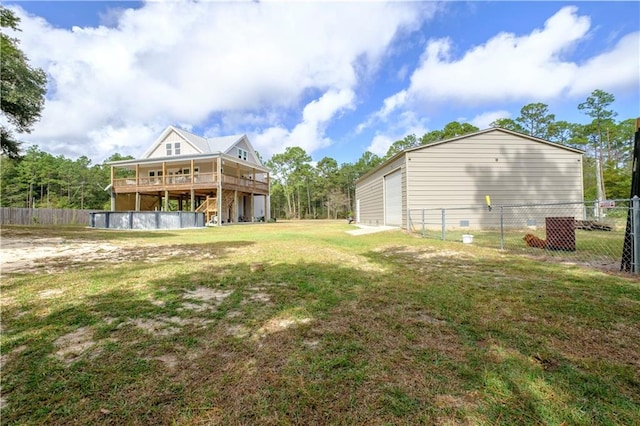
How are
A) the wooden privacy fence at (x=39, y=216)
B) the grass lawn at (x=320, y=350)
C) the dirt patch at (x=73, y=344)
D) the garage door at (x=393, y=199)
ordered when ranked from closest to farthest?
the grass lawn at (x=320, y=350)
the dirt patch at (x=73, y=344)
the garage door at (x=393, y=199)
the wooden privacy fence at (x=39, y=216)

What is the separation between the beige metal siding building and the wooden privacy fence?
2707cm

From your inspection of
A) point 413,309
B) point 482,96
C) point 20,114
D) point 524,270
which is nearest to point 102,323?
point 413,309

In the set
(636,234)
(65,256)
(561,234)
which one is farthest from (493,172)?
(65,256)

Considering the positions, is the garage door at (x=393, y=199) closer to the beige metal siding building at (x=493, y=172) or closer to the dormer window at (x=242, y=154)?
the beige metal siding building at (x=493, y=172)

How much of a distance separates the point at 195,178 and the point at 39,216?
1260 cm

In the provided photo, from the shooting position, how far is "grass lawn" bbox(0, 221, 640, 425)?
4.59 ft

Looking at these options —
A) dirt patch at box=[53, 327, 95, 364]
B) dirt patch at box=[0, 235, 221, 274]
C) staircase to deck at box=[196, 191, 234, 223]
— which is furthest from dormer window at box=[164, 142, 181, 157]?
dirt patch at box=[53, 327, 95, 364]

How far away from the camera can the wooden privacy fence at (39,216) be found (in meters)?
20.1

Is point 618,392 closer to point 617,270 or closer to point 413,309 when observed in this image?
point 413,309

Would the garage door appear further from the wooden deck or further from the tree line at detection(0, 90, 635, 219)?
the wooden deck

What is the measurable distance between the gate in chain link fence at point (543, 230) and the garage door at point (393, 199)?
1.47 m

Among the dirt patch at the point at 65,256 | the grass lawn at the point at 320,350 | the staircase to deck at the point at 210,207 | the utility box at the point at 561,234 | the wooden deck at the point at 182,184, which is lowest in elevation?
the grass lawn at the point at 320,350

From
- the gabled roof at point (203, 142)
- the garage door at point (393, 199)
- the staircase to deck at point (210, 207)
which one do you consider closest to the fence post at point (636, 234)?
the garage door at point (393, 199)

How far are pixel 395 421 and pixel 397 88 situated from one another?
22.1m
